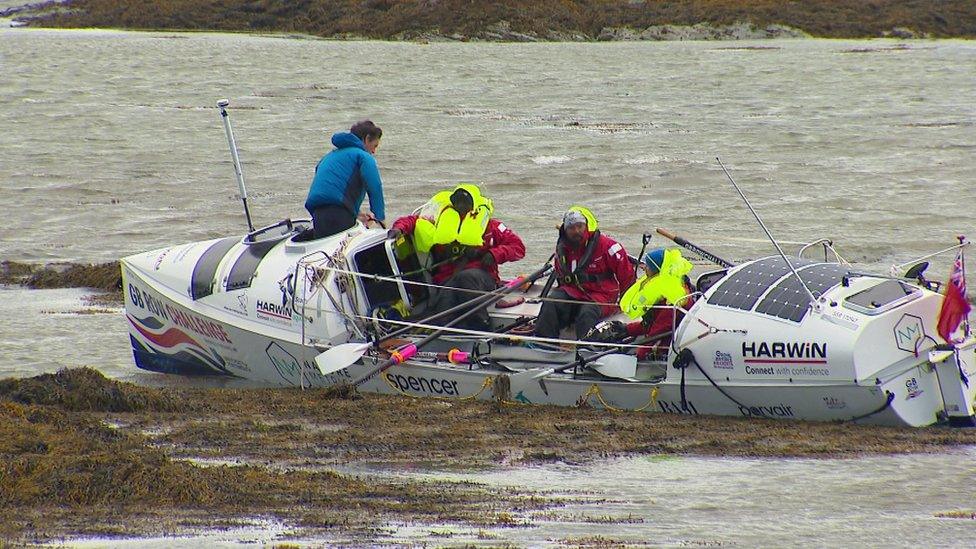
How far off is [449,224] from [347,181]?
1110 millimetres

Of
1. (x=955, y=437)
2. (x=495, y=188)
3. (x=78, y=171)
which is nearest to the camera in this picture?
(x=955, y=437)

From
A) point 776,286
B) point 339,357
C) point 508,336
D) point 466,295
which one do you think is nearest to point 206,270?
point 339,357

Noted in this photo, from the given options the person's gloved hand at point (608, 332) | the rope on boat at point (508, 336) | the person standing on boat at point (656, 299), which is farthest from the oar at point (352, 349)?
the person standing on boat at point (656, 299)

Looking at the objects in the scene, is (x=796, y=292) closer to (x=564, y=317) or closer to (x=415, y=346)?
(x=564, y=317)

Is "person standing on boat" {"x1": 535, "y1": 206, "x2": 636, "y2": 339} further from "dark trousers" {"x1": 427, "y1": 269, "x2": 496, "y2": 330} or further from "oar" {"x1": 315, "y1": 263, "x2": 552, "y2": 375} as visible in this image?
"dark trousers" {"x1": 427, "y1": 269, "x2": 496, "y2": 330}

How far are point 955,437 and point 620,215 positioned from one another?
36.5 feet

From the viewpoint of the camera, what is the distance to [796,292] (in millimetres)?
11258

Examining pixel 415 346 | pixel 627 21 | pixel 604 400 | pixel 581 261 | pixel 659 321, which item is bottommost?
pixel 604 400

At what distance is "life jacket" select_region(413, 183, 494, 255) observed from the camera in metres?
13.2

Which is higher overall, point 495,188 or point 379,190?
point 379,190

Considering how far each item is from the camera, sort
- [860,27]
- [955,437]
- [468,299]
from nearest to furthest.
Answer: [955,437]
[468,299]
[860,27]

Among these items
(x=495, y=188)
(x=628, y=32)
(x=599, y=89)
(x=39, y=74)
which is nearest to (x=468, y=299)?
(x=495, y=188)

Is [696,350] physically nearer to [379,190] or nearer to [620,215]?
[379,190]

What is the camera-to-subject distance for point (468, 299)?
1322 centimetres
